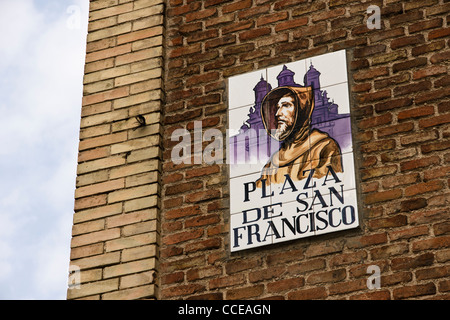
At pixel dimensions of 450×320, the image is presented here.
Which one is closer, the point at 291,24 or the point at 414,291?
the point at 414,291

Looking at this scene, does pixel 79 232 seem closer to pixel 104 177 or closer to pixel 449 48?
pixel 104 177

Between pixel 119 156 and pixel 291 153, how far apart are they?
1.15 m

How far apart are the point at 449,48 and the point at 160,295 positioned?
7.57ft

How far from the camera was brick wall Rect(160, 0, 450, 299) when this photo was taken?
5.48 meters

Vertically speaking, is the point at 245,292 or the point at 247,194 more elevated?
the point at 247,194

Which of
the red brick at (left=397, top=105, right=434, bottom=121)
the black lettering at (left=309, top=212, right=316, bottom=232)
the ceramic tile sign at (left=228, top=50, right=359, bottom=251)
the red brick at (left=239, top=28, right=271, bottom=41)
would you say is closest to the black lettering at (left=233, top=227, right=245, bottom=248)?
the ceramic tile sign at (left=228, top=50, right=359, bottom=251)

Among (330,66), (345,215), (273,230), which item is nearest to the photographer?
(345,215)

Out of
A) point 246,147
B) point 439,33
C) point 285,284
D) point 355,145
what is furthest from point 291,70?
point 285,284

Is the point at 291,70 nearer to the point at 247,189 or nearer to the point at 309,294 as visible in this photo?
the point at 247,189

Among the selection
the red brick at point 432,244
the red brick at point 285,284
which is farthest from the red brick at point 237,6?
the red brick at point 432,244

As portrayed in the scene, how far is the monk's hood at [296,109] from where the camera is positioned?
6.00 metres

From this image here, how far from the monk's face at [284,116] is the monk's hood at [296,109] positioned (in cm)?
2

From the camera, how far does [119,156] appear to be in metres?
6.32

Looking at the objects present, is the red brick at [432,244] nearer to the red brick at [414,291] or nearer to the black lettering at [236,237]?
the red brick at [414,291]
